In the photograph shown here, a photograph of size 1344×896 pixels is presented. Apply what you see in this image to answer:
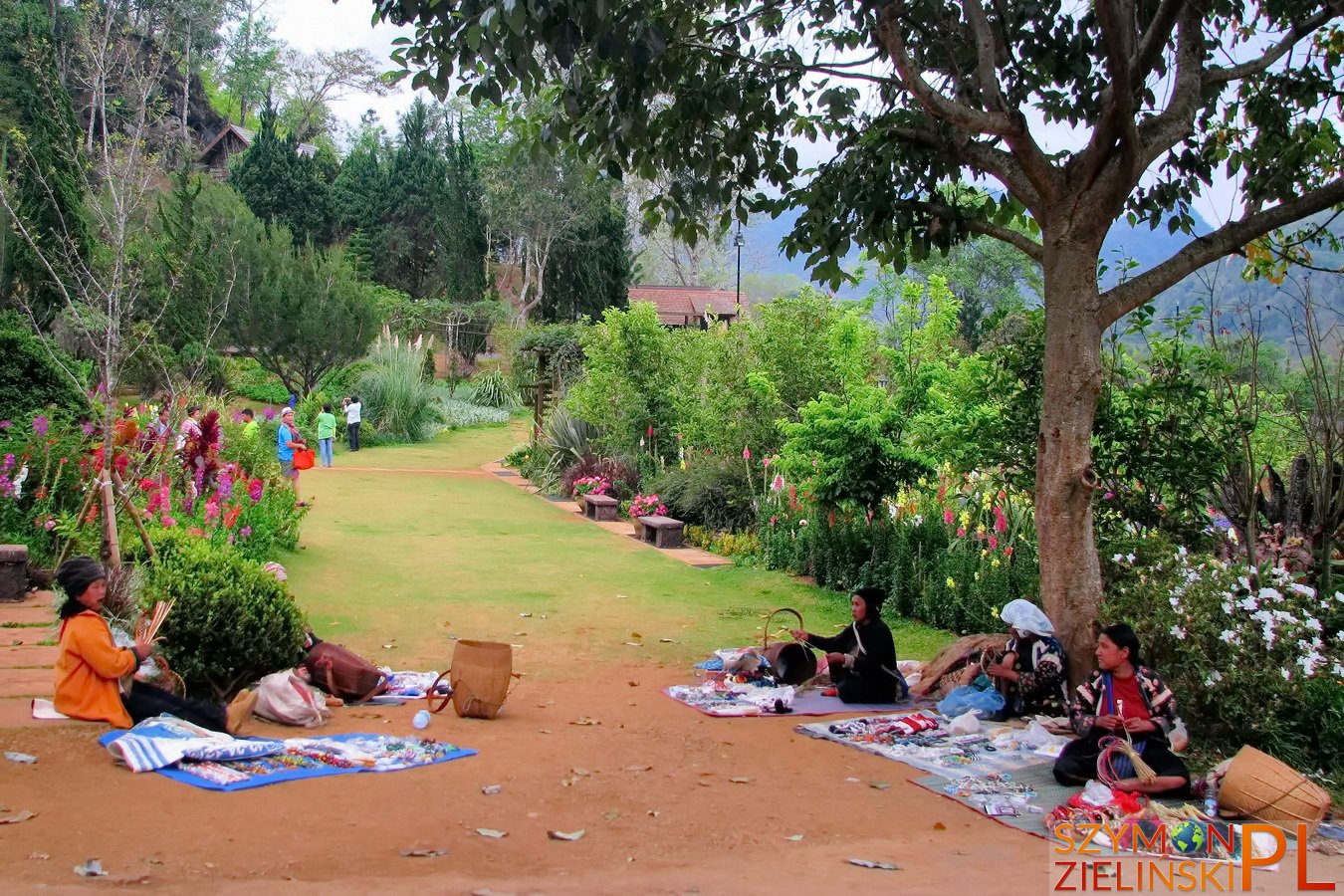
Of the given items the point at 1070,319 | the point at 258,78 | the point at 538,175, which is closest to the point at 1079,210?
the point at 1070,319

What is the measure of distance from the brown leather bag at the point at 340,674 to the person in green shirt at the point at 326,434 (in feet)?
48.1

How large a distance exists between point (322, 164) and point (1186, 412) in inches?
1816

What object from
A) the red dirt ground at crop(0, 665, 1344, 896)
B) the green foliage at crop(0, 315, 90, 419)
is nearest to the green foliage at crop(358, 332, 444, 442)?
the green foliage at crop(0, 315, 90, 419)

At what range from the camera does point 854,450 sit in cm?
1099

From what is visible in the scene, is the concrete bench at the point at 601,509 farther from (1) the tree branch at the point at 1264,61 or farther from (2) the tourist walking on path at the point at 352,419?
(1) the tree branch at the point at 1264,61

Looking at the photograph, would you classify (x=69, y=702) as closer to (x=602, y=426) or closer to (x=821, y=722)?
(x=821, y=722)

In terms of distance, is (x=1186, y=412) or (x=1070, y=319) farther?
(x=1186, y=412)

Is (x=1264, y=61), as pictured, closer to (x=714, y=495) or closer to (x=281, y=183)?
(x=714, y=495)

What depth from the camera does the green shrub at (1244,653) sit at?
19.7 ft

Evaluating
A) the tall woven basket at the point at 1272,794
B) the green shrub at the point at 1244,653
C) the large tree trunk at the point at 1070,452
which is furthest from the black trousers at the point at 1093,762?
the large tree trunk at the point at 1070,452

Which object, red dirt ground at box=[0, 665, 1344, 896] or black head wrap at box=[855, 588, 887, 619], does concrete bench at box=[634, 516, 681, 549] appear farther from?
red dirt ground at box=[0, 665, 1344, 896]

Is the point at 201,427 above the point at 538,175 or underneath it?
underneath

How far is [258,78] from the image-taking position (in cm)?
5706

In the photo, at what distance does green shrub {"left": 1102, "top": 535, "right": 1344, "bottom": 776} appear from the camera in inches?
237
